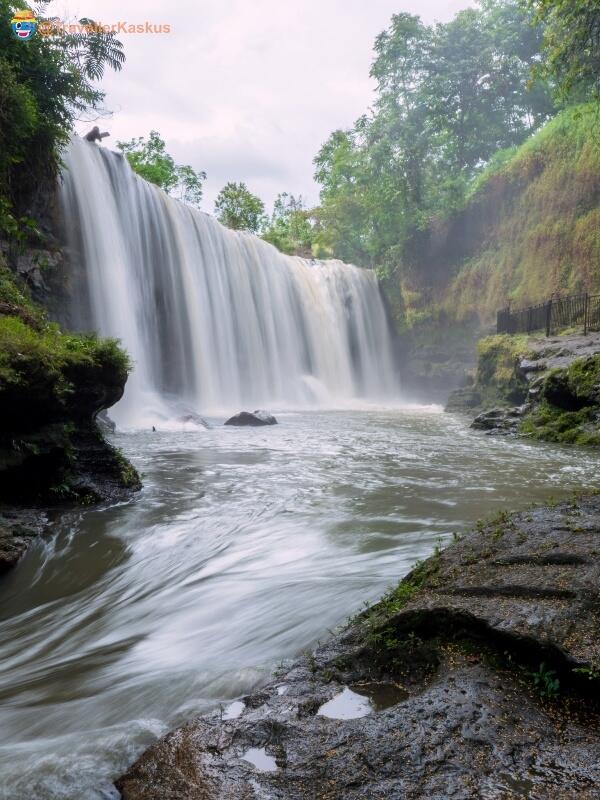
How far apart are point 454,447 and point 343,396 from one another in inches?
743

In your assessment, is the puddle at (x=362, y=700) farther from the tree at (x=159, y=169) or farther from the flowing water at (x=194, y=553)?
the tree at (x=159, y=169)

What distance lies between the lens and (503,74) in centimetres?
3212

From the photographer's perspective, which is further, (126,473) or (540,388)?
(540,388)

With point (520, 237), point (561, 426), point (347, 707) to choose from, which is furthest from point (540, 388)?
point (520, 237)

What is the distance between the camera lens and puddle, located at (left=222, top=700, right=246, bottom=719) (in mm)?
2128

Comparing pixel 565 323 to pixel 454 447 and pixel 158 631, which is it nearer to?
pixel 454 447

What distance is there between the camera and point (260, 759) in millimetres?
1834

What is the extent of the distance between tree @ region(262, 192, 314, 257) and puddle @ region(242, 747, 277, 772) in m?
43.9

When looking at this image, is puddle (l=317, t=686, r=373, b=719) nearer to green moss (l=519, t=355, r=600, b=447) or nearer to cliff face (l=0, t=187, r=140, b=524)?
cliff face (l=0, t=187, r=140, b=524)

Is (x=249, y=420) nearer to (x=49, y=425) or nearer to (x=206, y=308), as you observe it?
(x=206, y=308)

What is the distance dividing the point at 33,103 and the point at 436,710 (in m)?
12.4

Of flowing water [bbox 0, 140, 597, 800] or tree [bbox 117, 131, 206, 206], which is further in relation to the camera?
tree [bbox 117, 131, 206, 206]

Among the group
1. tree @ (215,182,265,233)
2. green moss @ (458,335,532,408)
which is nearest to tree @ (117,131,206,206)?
tree @ (215,182,265,233)

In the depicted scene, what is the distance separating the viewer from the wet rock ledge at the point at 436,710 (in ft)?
5.36
